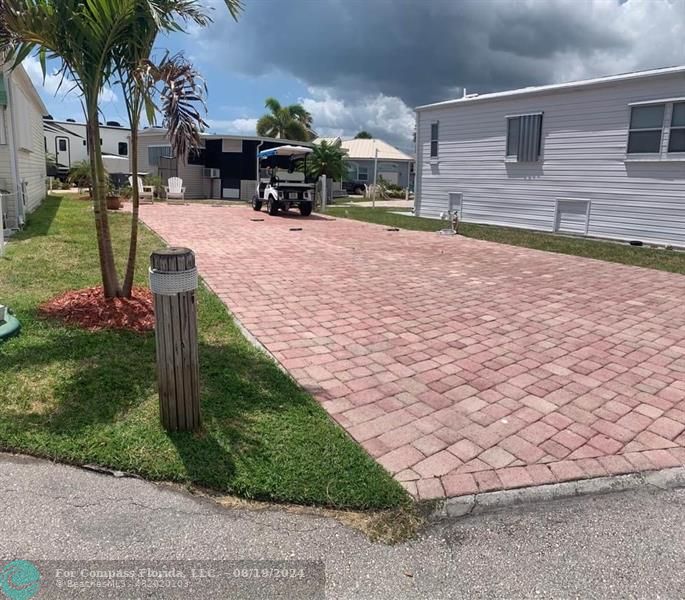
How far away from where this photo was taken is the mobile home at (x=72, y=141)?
31703 mm

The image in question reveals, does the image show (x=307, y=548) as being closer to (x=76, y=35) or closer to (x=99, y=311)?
(x=99, y=311)

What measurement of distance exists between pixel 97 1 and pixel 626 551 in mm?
4889

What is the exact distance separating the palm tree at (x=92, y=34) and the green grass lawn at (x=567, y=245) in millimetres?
8446

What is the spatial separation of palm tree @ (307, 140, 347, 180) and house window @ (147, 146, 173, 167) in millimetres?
7446

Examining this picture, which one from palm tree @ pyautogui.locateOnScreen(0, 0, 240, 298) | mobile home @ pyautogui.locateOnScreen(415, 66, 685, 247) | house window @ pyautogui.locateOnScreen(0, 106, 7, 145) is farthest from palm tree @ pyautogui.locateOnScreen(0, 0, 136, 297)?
mobile home @ pyautogui.locateOnScreen(415, 66, 685, 247)

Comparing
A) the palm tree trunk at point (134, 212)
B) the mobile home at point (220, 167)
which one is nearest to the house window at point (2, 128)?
the palm tree trunk at point (134, 212)

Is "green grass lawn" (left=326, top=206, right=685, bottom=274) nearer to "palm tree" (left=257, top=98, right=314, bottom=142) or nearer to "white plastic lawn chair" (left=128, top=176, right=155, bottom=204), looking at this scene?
"white plastic lawn chair" (left=128, top=176, right=155, bottom=204)

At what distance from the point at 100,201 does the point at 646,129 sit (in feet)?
38.1

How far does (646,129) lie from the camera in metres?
11.8

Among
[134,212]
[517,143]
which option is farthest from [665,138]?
[134,212]

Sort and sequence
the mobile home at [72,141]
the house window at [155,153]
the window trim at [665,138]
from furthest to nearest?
the mobile home at [72,141], the house window at [155,153], the window trim at [665,138]

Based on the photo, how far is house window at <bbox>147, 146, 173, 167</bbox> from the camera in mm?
27030

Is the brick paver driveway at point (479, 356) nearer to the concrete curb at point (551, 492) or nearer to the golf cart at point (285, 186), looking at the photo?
the concrete curb at point (551, 492)

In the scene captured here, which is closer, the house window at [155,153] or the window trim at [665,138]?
the window trim at [665,138]
